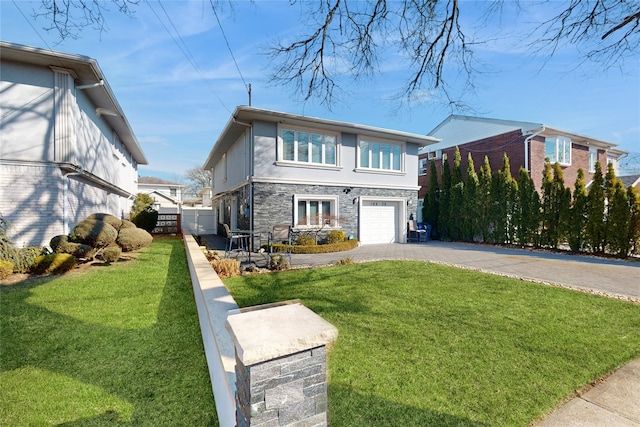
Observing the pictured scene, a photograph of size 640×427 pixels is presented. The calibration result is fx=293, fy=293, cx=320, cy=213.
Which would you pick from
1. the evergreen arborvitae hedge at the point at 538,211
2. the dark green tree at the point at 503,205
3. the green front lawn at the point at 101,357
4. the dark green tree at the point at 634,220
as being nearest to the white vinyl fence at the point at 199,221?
the evergreen arborvitae hedge at the point at 538,211

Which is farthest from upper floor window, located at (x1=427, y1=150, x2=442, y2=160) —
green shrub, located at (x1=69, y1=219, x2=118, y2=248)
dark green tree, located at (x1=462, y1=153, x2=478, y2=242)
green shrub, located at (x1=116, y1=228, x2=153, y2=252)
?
green shrub, located at (x1=69, y1=219, x2=118, y2=248)

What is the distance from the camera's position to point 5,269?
602 cm

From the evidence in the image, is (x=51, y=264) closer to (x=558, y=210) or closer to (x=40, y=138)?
(x=40, y=138)

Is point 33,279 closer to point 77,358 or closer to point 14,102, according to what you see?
point 77,358

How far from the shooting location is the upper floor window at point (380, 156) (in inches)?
532

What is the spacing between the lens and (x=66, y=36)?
4.00m

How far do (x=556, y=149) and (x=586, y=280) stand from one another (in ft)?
45.5

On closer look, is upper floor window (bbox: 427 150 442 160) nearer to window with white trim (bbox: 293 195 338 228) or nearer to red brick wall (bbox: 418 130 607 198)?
red brick wall (bbox: 418 130 607 198)

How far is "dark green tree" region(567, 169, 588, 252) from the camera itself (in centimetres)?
1110

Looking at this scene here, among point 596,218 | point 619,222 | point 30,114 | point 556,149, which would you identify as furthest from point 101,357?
point 556,149

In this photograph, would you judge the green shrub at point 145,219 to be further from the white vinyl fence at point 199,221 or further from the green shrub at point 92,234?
the green shrub at point 92,234

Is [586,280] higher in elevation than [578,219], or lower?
lower

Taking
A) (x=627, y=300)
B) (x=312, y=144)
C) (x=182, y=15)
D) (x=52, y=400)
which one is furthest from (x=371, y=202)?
(x=52, y=400)

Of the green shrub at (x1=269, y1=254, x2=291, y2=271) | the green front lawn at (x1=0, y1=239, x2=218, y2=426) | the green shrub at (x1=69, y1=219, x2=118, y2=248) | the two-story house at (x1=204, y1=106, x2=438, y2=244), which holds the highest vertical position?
the two-story house at (x1=204, y1=106, x2=438, y2=244)
